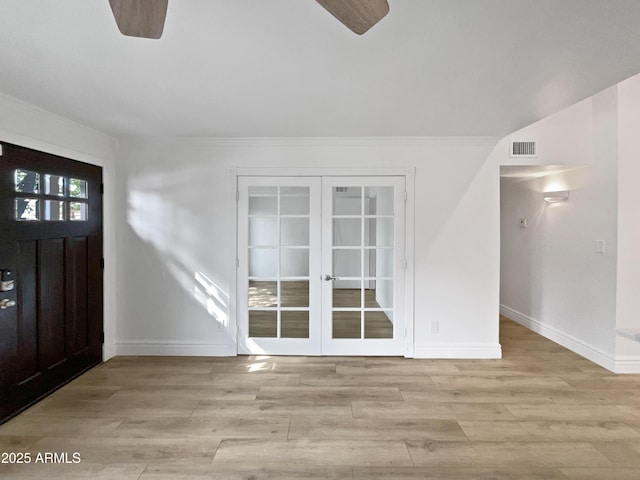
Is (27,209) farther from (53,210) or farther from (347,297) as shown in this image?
(347,297)

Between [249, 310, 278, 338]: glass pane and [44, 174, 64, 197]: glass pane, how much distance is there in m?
2.09

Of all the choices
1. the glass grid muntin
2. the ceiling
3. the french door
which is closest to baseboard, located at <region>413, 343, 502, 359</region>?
the french door

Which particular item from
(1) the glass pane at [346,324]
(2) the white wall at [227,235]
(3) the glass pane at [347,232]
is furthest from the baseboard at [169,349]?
(3) the glass pane at [347,232]

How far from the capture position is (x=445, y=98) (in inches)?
101

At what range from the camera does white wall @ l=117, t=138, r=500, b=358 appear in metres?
3.74

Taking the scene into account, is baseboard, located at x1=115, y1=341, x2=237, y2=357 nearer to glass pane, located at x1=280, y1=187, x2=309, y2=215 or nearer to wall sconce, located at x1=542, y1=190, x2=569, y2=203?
glass pane, located at x1=280, y1=187, x2=309, y2=215

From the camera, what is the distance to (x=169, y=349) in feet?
12.5

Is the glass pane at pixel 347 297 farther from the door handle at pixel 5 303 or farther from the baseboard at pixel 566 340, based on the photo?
the door handle at pixel 5 303

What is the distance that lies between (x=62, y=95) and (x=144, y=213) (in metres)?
1.45

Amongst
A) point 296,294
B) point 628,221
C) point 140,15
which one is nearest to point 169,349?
point 296,294

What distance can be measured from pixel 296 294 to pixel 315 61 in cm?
246

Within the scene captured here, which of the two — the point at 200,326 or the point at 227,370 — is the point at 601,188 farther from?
the point at 200,326

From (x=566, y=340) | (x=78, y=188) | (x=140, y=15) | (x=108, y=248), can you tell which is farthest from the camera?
(x=566, y=340)

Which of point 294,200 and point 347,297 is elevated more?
point 294,200
